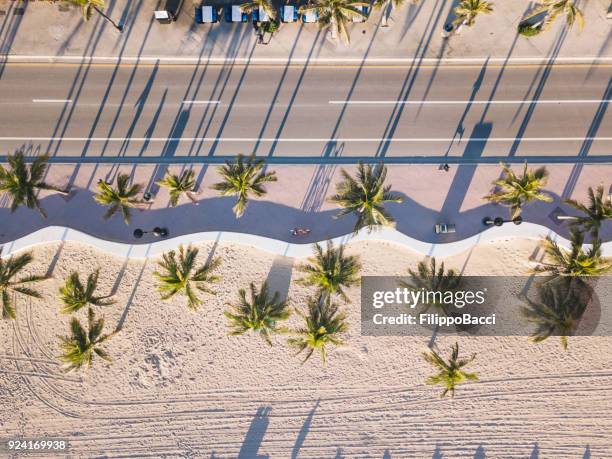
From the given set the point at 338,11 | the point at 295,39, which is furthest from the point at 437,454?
the point at 295,39

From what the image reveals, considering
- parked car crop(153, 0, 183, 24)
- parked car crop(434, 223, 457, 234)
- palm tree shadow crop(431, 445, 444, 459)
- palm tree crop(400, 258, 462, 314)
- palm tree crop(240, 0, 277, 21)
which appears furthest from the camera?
parked car crop(153, 0, 183, 24)

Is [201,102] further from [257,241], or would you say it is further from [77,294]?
[77,294]

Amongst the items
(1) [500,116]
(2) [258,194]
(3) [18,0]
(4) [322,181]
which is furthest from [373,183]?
(3) [18,0]

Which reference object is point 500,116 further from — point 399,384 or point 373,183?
point 399,384

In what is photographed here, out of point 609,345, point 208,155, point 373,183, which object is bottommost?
point 609,345

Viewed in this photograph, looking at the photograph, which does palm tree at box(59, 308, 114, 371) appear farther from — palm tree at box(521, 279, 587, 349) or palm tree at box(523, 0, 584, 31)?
palm tree at box(523, 0, 584, 31)

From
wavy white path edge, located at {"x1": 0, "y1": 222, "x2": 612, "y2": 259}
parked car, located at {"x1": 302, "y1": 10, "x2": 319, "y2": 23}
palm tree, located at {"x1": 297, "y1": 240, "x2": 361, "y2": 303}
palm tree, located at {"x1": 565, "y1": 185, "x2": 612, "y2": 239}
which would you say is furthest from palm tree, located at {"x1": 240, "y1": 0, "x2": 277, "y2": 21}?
palm tree, located at {"x1": 565, "y1": 185, "x2": 612, "y2": 239}
